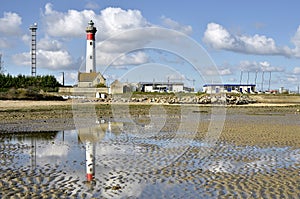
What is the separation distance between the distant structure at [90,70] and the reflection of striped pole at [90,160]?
181ft

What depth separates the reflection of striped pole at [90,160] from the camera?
382 inches

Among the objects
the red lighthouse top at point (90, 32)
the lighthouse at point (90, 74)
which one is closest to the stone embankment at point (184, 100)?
the lighthouse at point (90, 74)

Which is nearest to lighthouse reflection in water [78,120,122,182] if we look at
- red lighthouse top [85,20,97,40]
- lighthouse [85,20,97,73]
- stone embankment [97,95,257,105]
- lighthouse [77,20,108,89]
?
stone embankment [97,95,257,105]

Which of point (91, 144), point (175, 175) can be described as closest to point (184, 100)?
point (91, 144)

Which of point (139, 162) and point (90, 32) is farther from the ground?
point (90, 32)

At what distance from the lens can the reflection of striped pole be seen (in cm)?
970

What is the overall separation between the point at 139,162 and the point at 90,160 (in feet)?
4.97

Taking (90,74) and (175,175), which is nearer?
(175,175)

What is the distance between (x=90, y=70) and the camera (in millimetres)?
77438

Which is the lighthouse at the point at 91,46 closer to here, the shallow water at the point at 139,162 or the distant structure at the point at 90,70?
the distant structure at the point at 90,70

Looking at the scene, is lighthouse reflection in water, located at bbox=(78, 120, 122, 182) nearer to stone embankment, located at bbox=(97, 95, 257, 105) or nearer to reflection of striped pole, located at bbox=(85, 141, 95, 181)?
reflection of striped pole, located at bbox=(85, 141, 95, 181)

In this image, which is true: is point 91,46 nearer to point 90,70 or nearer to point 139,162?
point 90,70

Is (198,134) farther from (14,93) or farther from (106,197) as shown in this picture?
(14,93)

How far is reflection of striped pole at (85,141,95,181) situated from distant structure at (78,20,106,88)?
181 ft
